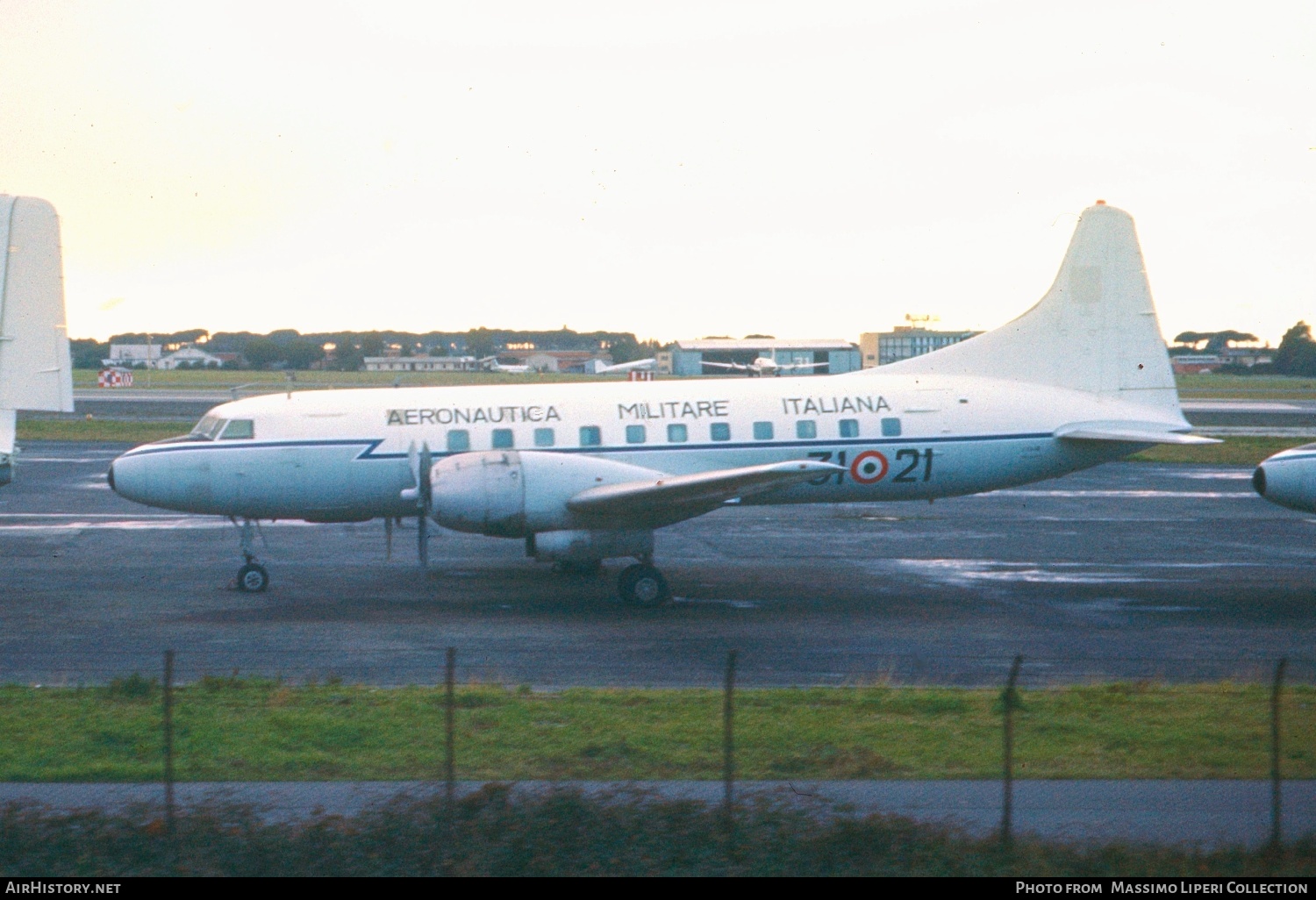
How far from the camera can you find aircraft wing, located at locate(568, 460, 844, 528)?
18.0 meters

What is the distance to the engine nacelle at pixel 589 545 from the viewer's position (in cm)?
1895

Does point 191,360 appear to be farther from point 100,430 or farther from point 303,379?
point 100,430

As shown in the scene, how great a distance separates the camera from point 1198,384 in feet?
316

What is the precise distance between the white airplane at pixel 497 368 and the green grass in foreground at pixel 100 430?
179 ft

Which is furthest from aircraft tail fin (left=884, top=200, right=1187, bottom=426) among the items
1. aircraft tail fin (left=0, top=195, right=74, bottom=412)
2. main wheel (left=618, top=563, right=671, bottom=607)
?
aircraft tail fin (left=0, top=195, right=74, bottom=412)

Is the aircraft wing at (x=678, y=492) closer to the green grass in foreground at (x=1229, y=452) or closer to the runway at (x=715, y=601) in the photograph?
the runway at (x=715, y=601)

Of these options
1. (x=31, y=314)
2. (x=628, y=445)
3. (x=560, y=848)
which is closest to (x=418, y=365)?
(x=628, y=445)

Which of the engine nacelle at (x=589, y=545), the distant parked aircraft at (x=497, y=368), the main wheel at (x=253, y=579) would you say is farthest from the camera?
the distant parked aircraft at (x=497, y=368)

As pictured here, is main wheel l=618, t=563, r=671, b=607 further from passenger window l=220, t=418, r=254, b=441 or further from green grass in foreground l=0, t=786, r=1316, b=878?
green grass in foreground l=0, t=786, r=1316, b=878

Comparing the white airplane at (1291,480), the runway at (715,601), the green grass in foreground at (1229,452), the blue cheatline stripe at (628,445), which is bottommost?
→ the runway at (715,601)

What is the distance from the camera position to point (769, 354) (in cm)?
9125

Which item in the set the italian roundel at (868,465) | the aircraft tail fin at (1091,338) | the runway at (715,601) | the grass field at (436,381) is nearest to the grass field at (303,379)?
the grass field at (436,381)

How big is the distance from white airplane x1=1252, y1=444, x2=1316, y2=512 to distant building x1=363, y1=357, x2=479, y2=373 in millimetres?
91370

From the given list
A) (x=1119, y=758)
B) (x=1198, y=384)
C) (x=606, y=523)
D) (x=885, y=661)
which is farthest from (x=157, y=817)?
(x=1198, y=384)
